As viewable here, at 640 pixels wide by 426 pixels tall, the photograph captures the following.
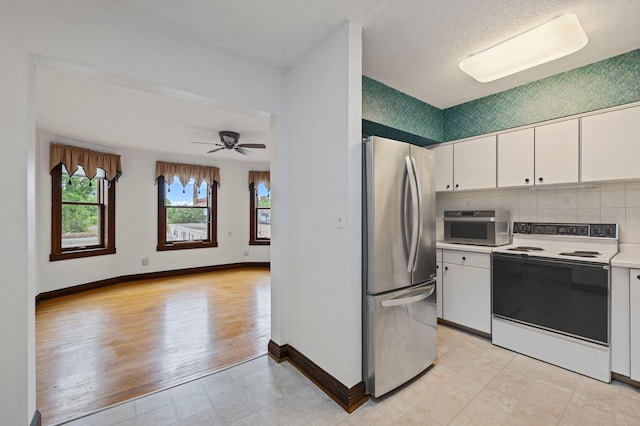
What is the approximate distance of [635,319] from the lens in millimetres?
2029

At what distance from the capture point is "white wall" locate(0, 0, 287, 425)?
1497 mm

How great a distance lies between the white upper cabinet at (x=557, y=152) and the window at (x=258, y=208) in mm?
5428

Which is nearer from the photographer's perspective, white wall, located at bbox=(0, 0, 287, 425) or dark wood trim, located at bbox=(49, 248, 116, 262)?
white wall, located at bbox=(0, 0, 287, 425)

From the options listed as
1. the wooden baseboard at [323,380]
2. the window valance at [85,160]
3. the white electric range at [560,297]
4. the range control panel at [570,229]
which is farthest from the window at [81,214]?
the range control panel at [570,229]

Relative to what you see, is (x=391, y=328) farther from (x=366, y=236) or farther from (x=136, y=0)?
(x=136, y=0)

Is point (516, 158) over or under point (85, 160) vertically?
under

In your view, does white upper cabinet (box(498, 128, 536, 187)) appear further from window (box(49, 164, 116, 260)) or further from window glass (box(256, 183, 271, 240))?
window (box(49, 164, 116, 260))

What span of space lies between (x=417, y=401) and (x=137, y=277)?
18.6 feet

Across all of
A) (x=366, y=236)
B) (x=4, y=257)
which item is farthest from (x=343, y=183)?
(x=4, y=257)

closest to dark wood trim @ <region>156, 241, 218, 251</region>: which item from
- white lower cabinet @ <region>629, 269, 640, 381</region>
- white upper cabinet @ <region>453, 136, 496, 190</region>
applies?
white upper cabinet @ <region>453, 136, 496, 190</region>

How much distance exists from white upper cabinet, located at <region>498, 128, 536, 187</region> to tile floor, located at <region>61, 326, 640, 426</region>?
5.68 ft

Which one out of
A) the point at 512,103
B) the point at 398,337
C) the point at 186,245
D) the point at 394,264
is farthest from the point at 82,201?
the point at 512,103

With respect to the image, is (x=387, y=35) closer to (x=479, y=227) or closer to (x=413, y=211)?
(x=413, y=211)

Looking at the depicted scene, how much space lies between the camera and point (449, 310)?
10.2 ft
